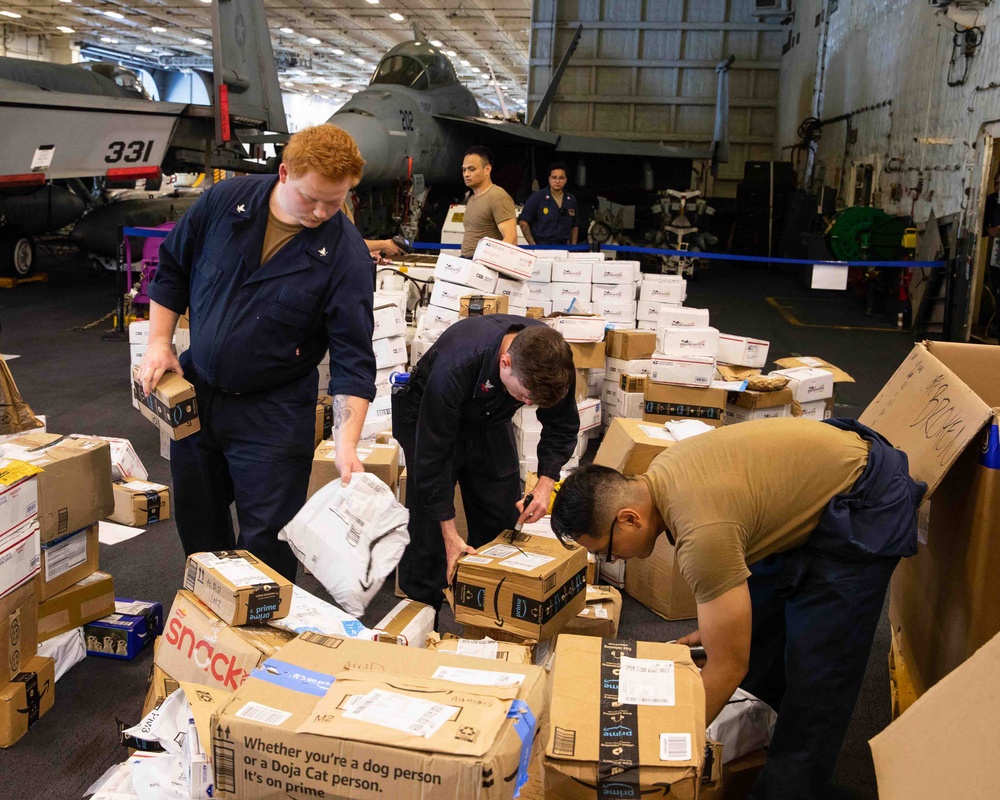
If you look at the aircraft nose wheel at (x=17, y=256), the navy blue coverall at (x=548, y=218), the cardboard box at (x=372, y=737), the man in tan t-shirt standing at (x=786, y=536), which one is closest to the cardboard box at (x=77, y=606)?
the cardboard box at (x=372, y=737)

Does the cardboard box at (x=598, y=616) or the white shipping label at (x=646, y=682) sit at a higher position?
the white shipping label at (x=646, y=682)

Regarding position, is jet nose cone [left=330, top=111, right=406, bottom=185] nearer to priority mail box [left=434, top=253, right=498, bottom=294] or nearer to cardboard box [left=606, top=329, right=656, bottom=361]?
priority mail box [left=434, top=253, right=498, bottom=294]

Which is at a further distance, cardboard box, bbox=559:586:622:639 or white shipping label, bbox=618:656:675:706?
cardboard box, bbox=559:586:622:639

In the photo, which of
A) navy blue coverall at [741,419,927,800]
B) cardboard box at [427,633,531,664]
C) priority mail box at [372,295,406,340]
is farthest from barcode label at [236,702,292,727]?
priority mail box at [372,295,406,340]

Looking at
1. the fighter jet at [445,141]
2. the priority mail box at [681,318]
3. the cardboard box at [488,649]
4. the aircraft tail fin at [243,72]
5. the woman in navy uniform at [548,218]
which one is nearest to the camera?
the cardboard box at [488,649]

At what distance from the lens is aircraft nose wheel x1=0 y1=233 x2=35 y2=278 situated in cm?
1055

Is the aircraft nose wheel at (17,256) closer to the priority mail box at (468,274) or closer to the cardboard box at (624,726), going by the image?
the priority mail box at (468,274)

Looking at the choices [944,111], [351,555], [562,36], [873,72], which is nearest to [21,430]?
[351,555]

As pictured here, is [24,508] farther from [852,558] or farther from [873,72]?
[873,72]

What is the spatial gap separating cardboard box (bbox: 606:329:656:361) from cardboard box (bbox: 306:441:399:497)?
1868 millimetres

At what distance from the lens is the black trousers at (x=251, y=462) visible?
7.93ft

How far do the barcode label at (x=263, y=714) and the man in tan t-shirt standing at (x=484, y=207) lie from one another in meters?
4.59

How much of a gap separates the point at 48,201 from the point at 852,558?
11.0 metres

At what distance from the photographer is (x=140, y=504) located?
4.00m
